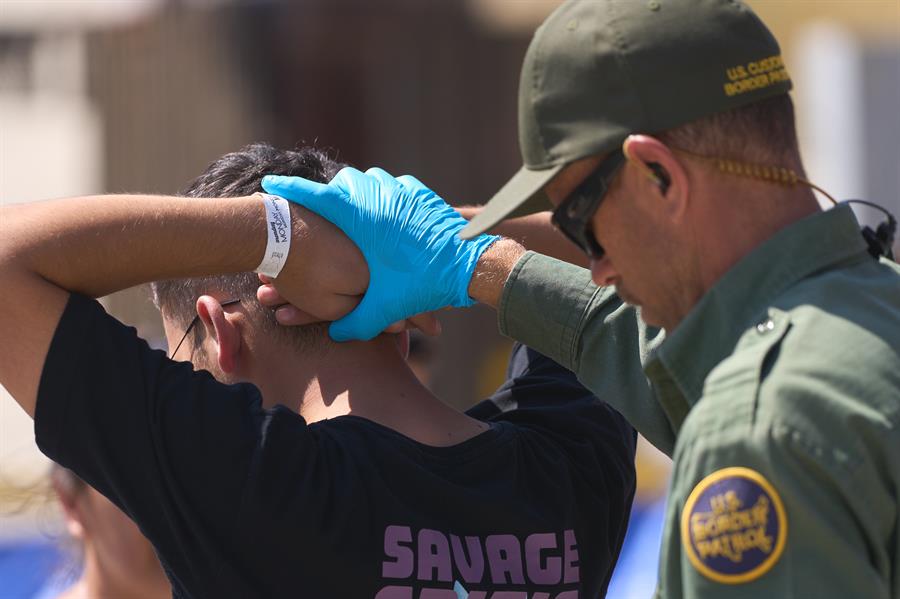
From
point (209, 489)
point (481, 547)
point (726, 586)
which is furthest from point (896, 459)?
point (209, 489)

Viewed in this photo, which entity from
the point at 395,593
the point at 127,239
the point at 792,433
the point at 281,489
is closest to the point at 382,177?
the point at 127,239

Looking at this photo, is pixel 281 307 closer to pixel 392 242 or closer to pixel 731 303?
pixel 392 242

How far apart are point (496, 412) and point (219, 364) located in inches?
22.5

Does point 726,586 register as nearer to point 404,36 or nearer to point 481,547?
point 481,547

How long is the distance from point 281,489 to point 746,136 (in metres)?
0.94

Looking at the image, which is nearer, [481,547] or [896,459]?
[896,459]

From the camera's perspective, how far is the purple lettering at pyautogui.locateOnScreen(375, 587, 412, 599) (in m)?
2.25

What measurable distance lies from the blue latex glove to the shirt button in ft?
3.18

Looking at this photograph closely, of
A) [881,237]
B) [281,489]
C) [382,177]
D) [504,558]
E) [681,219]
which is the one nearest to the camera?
[681,219]

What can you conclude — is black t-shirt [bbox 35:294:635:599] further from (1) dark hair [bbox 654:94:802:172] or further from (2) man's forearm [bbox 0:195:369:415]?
(1) dark hair [bbox 654:94:802:172]

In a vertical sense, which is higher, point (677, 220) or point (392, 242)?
point (677, 220)

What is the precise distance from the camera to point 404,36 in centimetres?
1002

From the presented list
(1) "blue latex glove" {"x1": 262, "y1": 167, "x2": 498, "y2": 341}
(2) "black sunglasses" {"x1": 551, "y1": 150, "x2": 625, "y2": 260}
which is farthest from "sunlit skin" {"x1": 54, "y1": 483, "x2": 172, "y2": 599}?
(2) "black sunglasses" {"x1": 551, "y1": 150, "x2": 625, "y2": 260}

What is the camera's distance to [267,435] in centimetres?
224
